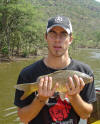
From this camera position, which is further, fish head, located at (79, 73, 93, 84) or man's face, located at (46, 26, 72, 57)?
man's face, located at (46, 26, 72, 57)

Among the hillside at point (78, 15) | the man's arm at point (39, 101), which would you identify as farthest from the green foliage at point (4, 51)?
the hillside at point (78, 15)

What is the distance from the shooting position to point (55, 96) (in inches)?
90.8

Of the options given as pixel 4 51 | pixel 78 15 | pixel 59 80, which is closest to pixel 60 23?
pixel 59 80

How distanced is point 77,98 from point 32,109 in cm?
51

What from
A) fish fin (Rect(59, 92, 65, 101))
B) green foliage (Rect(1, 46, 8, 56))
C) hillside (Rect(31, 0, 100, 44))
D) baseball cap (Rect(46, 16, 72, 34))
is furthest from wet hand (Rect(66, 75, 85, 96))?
hillside (Rect(31, 0, 100, 44))

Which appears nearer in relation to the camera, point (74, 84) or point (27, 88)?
point (74, 84)

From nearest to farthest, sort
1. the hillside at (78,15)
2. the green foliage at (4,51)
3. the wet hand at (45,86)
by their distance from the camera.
Result: the wet hand at (45,86)
the green foliage at (4,51)
the hillside at (78,15)

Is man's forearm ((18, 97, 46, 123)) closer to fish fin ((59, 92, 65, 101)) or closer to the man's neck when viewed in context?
fish fin ((59, 92, 65, 101))

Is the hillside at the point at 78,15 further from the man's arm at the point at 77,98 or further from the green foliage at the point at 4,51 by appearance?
the man's arm at the point at 77,98

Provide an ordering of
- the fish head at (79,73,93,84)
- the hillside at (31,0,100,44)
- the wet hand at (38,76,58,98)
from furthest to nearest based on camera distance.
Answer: the hillside at (31,0,100,44)
the fish head at (79,73,93,84)
the wet hand at (38,76,58,98)

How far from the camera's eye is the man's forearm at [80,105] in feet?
7.10


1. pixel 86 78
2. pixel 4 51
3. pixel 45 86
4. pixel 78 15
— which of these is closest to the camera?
pixel 45 86

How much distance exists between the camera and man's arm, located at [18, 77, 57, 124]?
1989 millimetres

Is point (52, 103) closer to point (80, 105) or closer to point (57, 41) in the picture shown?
point (80, 105)
